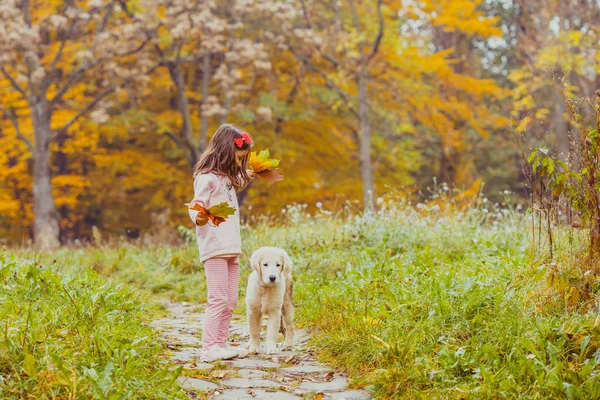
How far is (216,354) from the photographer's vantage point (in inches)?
205

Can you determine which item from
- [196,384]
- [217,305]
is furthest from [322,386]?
[217,305]

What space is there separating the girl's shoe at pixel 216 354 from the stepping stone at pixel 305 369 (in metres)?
0.45

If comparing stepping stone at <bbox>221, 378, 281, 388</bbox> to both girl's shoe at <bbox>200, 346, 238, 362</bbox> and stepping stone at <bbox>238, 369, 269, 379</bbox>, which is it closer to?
stepping stone at <bbox>238, 369, 269, 379</bbox>

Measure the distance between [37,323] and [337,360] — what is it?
207 centimetres

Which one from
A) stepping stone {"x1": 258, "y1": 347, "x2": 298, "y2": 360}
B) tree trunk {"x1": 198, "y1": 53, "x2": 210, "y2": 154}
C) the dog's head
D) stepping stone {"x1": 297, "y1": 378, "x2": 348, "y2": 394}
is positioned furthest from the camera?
tree trunk {"x1": 198, "y1": 53, "x2": 210, "y2": 154}

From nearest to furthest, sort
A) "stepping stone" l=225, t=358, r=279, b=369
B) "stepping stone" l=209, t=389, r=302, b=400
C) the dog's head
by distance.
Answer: "stepping stone" l=209, t=389, r=302, b=400 < "stepping stone" l=225, t=358, r=279, b=369 < the dog's head

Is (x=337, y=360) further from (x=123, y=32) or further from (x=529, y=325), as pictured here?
(x=123, y=32)

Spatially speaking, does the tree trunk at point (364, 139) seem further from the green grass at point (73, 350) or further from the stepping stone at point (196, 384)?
the stepping stone at point (196, 384)

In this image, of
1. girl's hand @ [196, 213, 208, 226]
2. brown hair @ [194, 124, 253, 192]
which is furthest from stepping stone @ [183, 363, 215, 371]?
brown hair @ [194, 124, 253, 192]

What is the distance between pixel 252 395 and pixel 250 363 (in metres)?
0.90

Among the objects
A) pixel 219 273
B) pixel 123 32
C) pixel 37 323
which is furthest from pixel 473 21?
pixel 37 323

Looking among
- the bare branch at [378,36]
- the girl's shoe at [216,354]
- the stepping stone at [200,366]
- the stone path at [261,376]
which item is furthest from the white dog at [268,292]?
the bare branch at [378,36]

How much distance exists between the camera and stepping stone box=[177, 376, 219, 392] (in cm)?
433

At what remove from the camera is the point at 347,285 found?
21.5 ft
